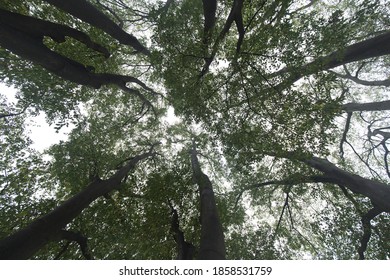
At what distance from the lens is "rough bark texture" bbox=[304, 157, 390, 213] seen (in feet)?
21.6

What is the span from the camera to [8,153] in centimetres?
846

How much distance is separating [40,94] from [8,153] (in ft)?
9.46

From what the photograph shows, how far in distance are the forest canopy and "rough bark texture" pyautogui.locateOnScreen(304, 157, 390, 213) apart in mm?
45

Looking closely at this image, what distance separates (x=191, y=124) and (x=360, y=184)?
655 cm

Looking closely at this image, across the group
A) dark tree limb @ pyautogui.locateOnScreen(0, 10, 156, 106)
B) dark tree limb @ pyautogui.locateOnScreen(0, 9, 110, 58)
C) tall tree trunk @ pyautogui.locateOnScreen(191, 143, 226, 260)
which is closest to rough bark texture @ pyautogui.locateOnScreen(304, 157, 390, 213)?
tall tree trunk @ pyautogui.locateOnScreen(191, 143, 226, 260)

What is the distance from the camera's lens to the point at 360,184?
7152 mm

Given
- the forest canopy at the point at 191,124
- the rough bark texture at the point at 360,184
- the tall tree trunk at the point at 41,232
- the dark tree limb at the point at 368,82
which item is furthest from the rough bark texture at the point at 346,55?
the tall tree trunk at the point at 41,232

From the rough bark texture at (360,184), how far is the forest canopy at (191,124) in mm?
45

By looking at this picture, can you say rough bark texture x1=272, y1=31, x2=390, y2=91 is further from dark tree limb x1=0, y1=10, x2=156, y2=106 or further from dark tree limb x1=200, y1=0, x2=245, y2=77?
dark tree limb x1=0, y1=10, x2=156, y2=106

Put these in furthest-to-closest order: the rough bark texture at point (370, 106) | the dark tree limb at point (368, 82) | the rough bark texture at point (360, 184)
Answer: the dark tree limb at point (368, 82)
the rough bark texture at point (370, 106)
the rough bark texture at point (360, 184)

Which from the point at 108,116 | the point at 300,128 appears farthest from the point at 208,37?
the point at 108,116

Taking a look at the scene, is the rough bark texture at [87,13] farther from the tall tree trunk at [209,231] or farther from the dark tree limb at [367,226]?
the dark tree limb at [367,226]

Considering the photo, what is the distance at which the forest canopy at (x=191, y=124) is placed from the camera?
5613mm
